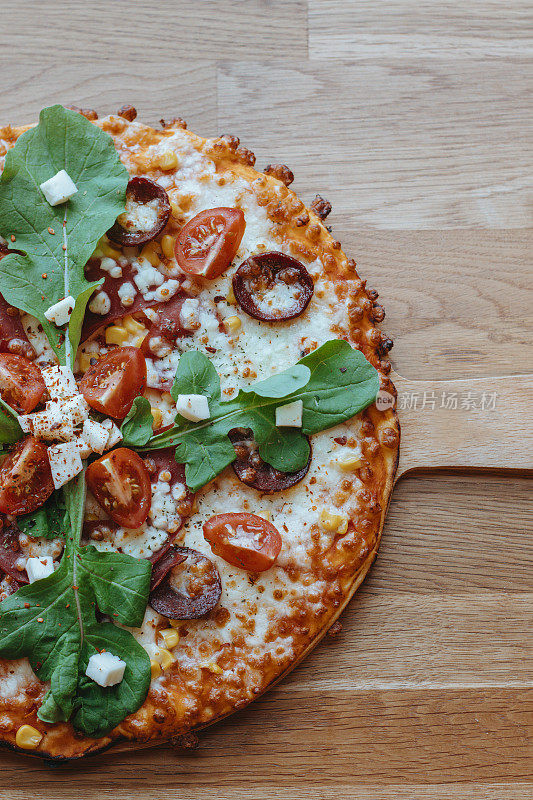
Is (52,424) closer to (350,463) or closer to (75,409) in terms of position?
(75,409)

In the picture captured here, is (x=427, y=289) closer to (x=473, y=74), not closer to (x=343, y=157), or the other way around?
(x=343, y=157)

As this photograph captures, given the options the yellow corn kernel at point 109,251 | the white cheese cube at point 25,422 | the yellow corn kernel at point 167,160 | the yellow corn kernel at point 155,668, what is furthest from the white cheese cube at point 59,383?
the yellow corn kernel at point 155,668

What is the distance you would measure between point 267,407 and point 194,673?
1.05m

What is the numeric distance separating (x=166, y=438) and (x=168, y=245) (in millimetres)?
806

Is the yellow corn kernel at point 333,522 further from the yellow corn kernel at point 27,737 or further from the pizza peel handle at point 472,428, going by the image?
the yellow corn kernel at point 27,737

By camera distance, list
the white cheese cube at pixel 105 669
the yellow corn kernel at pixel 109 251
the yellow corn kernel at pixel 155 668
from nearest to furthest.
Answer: the white cheese cube at pixel 105 669 < the yellow corn kernel at pixel 155 668 < the yellow corn kernel at pixel 109 251

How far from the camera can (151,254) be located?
9.93 feet

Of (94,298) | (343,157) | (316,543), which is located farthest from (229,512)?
(343,157)

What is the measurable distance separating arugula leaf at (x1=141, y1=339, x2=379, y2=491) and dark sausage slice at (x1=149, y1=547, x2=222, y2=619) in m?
0.33

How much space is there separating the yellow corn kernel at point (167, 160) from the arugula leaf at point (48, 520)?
139cm

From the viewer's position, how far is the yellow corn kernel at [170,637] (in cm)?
280

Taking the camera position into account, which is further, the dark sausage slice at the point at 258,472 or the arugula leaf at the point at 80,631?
the dark sausage slice at the point at 258,472

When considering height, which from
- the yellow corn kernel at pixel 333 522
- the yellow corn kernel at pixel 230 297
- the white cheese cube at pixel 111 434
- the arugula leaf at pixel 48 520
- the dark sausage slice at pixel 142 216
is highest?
the dark sausage slice at pixel 142 216

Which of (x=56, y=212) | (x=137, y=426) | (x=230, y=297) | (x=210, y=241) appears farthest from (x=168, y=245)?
(x=137, y=426)
